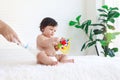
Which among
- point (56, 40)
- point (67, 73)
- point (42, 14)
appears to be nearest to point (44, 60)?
point (56, 40)

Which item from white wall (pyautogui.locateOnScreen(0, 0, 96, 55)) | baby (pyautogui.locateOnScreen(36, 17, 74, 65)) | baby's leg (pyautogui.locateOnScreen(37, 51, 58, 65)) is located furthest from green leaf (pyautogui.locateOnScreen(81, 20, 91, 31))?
baby's leg (pyautogui.locateOnScreen(37, 51, 58, 65))

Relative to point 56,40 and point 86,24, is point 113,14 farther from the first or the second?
point 56,40

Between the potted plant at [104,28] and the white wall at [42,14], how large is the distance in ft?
0.28

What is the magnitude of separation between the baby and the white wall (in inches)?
28.4

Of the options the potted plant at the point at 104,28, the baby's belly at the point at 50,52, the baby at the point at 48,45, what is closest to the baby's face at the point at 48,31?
the baby at the point at 48,45

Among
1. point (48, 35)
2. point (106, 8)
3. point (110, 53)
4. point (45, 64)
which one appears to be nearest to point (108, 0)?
point (106, 8)

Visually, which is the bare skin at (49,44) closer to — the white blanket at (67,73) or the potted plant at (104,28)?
the white blanket at (67,73)

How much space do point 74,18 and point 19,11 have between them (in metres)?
0.56

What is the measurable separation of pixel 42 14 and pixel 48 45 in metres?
0.94

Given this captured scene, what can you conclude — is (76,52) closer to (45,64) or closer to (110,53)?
(110,53)

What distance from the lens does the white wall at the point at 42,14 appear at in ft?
6.73

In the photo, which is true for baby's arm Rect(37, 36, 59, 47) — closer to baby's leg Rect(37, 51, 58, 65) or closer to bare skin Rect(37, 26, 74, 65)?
bare skin Rect(37, 26, 74, 65)

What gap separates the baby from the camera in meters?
1.14

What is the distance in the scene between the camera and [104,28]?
7.39 ft
